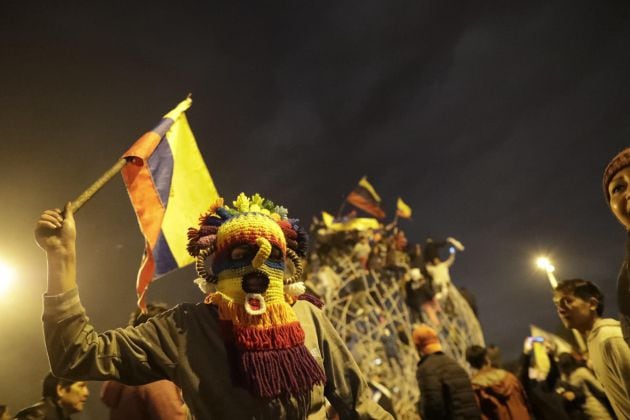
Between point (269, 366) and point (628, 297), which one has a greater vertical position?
point (628, 297)

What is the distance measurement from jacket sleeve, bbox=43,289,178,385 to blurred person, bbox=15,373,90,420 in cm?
186

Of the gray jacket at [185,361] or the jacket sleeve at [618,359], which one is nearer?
the gray jacket at [185,361]

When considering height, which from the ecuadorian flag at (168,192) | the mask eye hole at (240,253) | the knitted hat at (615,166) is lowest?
the mask eye hole at (240,253)

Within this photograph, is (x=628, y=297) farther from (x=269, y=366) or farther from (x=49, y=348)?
(x=49, y=348)

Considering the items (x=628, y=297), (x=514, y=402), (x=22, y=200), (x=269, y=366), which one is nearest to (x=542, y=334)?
(x=514, y=402)

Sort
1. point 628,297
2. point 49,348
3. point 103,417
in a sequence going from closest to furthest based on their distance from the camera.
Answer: point 49,348, point 628,297, point 103,417

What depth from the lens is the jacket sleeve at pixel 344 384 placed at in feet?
6.73

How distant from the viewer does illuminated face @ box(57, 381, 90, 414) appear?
3.54 m

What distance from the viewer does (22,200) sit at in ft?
27.8

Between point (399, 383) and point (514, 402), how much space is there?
16.1 ft

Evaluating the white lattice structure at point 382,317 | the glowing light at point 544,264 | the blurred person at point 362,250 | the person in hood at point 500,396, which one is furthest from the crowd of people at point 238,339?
the blurred person at point 362,250

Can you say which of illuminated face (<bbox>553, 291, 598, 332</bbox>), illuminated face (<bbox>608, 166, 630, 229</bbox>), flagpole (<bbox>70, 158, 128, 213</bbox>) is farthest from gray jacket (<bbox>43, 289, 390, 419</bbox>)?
illuminated face (<bbox>553, 291, 598, 332</bbox>)

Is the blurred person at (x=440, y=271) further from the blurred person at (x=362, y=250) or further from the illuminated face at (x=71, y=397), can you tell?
the illuminated face at (x=71, y=397)

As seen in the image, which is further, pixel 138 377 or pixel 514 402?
pixel 514 402
